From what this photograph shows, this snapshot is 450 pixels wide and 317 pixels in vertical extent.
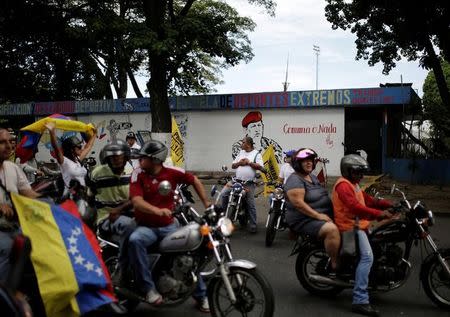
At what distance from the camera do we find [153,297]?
4.23 metres

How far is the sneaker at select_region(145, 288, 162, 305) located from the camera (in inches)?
166

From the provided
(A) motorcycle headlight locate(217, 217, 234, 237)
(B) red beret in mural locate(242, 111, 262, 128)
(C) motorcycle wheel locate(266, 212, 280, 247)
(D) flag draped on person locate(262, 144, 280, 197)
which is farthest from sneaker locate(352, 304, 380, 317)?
(B) red beret in mural locate(242, 111, 262, 128)

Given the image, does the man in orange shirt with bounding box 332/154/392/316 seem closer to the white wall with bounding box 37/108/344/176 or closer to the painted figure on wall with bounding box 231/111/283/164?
the white wall with bounding box 37/108/344/176

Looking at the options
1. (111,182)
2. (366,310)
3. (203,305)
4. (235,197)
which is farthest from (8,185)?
(235,197)

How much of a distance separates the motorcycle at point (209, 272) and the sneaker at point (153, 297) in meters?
0.06

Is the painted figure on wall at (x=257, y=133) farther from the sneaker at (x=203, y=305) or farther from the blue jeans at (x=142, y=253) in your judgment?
the blue jeans at (x=142, y=253)

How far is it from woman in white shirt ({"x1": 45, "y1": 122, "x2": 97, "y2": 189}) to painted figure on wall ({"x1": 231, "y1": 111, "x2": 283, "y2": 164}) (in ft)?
46.7

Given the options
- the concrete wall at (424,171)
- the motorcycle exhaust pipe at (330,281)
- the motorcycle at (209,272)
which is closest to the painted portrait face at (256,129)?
the concrete wall at (424,171)

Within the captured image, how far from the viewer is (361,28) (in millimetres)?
18578

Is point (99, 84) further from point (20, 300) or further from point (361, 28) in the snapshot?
point (20, 300)

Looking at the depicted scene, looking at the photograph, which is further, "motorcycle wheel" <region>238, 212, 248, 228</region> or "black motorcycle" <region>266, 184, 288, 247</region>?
"motorcycle wheel" <region>238, 212, 248, 228</region>

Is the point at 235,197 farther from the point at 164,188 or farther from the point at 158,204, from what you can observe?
the point at 164,188

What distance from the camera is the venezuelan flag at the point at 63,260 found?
11.5 feet

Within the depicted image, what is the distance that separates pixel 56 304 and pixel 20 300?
799 mm
